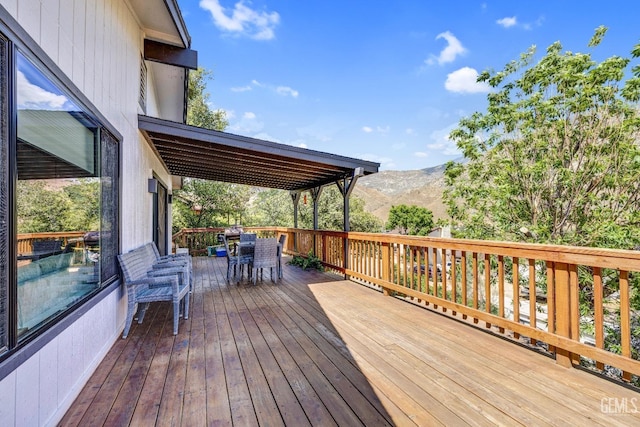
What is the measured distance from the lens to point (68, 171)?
207cm

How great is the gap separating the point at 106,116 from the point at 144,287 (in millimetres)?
1990

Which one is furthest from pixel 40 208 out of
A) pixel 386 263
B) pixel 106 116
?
pixel 386 263

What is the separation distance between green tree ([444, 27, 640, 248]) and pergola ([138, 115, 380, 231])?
438 cm

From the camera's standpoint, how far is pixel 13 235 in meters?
1.39

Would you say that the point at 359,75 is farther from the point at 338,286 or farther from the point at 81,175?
the point at 81,175

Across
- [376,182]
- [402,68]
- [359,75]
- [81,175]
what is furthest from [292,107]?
[376,182]

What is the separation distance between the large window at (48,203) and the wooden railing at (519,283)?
3.57m

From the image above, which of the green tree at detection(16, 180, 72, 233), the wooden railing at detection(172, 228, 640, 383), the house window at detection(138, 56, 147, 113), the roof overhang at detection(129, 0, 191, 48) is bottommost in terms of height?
the wooden railing at detection(172, 228, 640, 383)

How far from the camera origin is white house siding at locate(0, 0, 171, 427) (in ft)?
4.89

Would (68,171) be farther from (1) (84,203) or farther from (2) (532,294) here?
(2) (532,294)

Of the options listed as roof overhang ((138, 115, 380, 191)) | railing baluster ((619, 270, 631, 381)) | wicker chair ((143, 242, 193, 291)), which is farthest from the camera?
roof overhang ((138, 115, 380, 191))

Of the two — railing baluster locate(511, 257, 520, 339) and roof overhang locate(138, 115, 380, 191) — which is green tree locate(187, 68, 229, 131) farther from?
railing baluster locate(511, 257, 520, 339)

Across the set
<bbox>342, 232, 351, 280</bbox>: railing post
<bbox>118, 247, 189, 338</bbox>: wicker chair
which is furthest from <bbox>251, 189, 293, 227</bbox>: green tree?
<bbox>118, 247, 189, 338</bbox>: wicker chair

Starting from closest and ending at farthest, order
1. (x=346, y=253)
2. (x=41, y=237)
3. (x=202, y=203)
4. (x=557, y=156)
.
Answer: (x=41, y=237) < (x=346, y=253) < (x=557, y=156) < (x=202, y=203)
